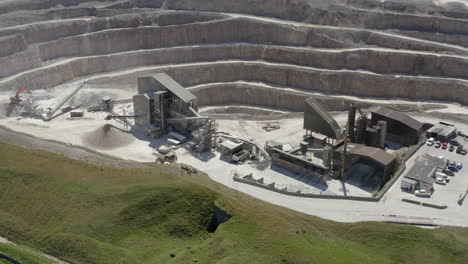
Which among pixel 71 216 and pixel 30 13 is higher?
pixel 30 13

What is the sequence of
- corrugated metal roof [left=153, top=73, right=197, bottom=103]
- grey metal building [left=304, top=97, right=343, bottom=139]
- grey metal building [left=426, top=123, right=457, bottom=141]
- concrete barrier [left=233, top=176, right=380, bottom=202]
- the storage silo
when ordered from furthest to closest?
corrugated metal roof [left=153, top=73, right=197, bottom=103], grey metal building [left=426, top=123, right=457, bottom=141], grey metal building [left=304, top=97, right=343, bottom=139], the storage silo, concrete barrier [left=233, top=176, right=380, bottom=202]

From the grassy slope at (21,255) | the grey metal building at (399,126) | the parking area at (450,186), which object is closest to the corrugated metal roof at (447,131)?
the grey metal building at (399,126)

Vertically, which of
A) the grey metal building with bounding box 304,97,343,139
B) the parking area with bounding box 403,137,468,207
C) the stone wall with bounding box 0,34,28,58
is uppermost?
the stone wall with bounding box 0,34,28,58

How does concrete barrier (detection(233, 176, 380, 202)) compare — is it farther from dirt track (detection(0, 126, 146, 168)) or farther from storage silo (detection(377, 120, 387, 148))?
storage silo (detection(377, 120, 387, 148))

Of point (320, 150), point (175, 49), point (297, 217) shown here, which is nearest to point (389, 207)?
point (297, 217)

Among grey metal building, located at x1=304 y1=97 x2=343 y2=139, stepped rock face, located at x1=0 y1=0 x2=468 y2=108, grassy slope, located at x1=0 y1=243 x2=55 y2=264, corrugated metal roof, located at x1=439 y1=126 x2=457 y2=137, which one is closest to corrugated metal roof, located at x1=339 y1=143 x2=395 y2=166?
grey metal building, located at x1=304 y1=97 x2=343 y2=139

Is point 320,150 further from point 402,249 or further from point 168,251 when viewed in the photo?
point 168,251

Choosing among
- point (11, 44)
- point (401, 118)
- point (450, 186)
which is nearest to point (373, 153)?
point (450, 186)

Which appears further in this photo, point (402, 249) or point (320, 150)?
point (320, 150)
